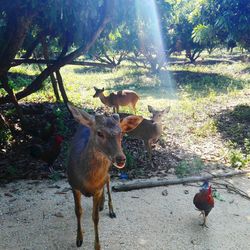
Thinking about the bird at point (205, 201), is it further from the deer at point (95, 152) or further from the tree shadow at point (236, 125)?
the tree shadow at point (236, 125)

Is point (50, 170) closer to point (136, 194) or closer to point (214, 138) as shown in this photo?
point (136, 194)

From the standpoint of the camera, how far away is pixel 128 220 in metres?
5.84

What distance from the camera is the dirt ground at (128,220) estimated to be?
5.18 m

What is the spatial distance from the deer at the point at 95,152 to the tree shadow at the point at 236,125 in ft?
19.0

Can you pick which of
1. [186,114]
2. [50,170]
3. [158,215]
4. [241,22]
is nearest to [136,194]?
[158,215]

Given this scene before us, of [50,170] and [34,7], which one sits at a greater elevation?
[34,7]

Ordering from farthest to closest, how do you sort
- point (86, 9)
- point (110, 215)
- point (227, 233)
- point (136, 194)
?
point (86, 9), point (136, 194), point (110, 215), point (227, 233)

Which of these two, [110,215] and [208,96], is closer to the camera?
[110,215]

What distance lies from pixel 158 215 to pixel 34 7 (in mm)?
4839

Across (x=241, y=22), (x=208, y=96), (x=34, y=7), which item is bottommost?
(x=208, y=96)

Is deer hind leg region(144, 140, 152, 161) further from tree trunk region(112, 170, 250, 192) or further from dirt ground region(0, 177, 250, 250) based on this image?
dirt ground region(0, 177, 250, 250)

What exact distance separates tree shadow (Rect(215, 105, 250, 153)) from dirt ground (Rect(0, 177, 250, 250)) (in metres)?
3.11

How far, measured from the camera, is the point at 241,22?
40.3 ft

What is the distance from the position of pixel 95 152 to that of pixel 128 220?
1978 mm
